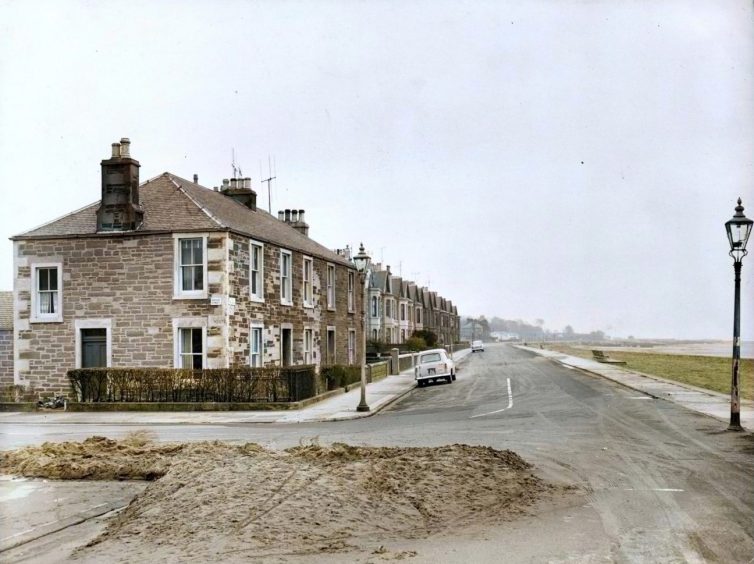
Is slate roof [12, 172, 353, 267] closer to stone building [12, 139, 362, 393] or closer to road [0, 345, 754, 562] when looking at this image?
stone building [12, 139, 362, 393]

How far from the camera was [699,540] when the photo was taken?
7414 millimetres

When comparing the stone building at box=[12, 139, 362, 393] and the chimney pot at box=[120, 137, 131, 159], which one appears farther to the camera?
the chimney pot at box=[120, 137, 131, 159]

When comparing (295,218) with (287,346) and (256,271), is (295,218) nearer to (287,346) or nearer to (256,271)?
(287,346)

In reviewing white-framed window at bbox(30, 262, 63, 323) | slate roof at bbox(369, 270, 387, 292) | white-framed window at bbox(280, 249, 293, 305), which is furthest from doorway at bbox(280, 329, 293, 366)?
slate roof at bbox(369, 270, 387, 292)

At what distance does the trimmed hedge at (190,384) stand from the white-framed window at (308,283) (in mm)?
10930

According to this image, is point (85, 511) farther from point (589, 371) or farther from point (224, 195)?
point (589, 371)

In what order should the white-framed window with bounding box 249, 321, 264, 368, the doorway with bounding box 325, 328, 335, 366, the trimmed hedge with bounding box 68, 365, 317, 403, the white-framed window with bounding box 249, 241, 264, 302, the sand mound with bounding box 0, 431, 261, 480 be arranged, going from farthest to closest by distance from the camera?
the doorway with bounding box 325, 328, 335, 366 → the white-framed window with bounding box 249, 241, 264, 302 → the white-framed window with bounding box 249, 321, 264, 368 → the trimmed hedge with bounding box 68, 365, 317, 403 → the sand mound with bounding box 0, 431, 261, 480

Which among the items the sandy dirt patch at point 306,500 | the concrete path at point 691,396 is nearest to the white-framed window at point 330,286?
the concrete path at point 691,396

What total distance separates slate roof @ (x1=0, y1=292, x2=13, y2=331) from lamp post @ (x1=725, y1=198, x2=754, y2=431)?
1511 inches

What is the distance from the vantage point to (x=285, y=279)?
105 ft

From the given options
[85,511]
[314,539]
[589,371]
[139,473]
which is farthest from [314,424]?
[589,371]

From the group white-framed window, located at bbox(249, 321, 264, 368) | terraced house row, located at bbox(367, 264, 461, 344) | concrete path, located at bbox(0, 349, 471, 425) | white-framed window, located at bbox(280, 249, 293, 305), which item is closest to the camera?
concrete path, located at bbox(0, 349, 471, 425)

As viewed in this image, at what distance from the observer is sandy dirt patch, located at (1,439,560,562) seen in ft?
24.2

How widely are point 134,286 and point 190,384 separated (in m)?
5.04
